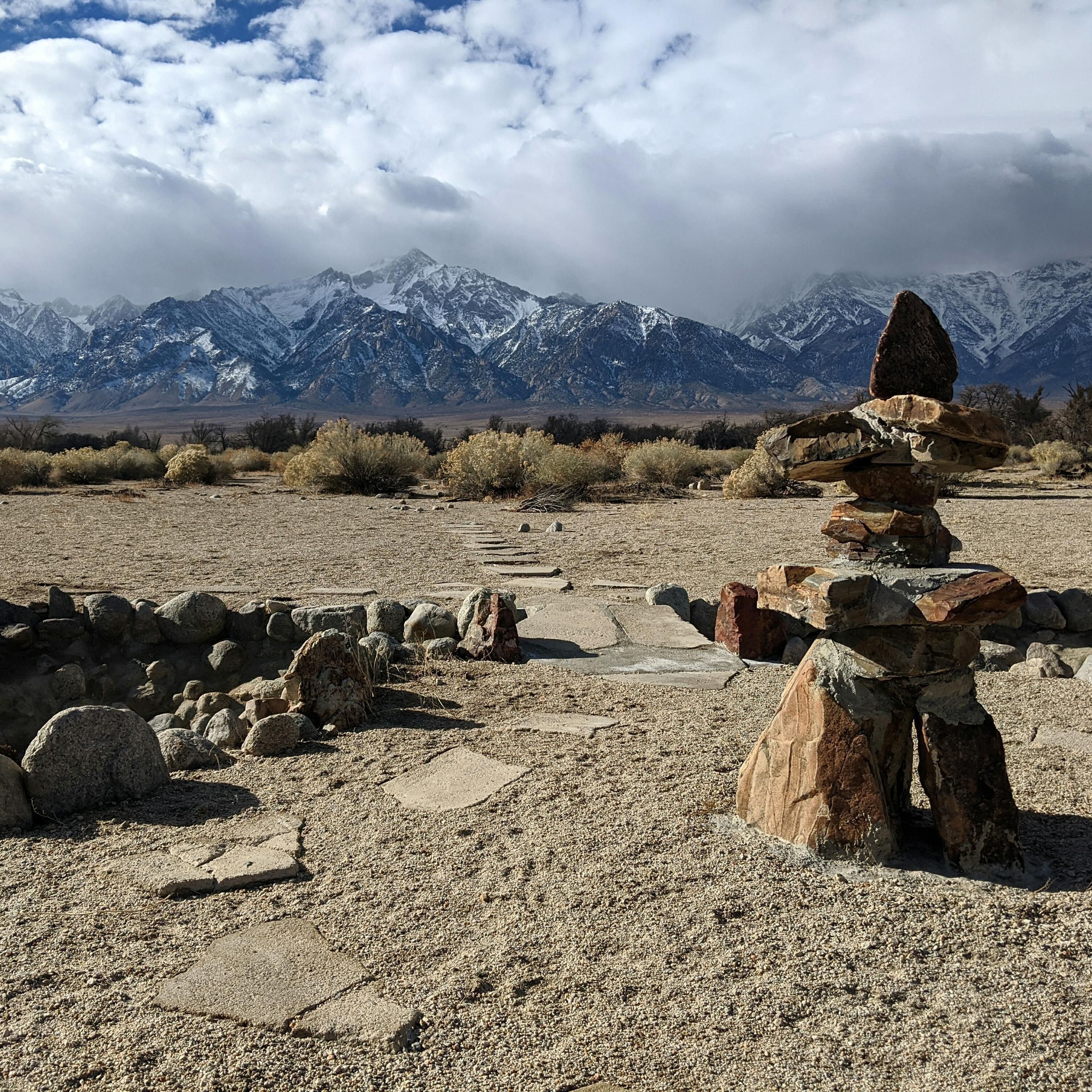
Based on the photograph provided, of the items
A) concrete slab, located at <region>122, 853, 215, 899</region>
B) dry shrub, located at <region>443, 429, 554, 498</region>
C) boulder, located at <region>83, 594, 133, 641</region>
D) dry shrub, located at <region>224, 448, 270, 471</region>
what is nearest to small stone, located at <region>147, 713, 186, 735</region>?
boulder, located at <region>83, 594, 133, 641</region>

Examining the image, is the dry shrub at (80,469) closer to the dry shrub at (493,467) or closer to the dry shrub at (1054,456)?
the dry shrub at (493,467)

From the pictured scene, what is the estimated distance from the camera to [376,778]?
3629mm

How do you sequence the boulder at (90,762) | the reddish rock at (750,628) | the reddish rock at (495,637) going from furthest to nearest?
the reddish rock at (750,628)
the reddish rock at (495,637)
the boulder at (90,762)

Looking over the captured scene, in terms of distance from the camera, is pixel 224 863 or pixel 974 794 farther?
pixel 224 863

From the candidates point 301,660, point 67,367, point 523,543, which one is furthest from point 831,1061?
point 67,367

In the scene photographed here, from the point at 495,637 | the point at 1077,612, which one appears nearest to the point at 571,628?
the point at 495,637

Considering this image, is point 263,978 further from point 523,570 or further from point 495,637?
point 523,570

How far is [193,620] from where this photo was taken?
6.10 metres

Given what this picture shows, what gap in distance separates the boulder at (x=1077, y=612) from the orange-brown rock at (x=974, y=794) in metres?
4.63

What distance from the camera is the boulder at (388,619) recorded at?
6000 mm

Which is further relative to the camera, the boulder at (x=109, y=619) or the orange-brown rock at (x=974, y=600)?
the boulder at (x=109, y=619)

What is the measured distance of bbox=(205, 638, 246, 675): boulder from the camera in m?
5.98

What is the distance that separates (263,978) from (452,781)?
1.33m

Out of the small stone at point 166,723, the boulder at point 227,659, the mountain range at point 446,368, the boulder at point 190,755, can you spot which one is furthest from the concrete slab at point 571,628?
the mountain range at point 446,368
